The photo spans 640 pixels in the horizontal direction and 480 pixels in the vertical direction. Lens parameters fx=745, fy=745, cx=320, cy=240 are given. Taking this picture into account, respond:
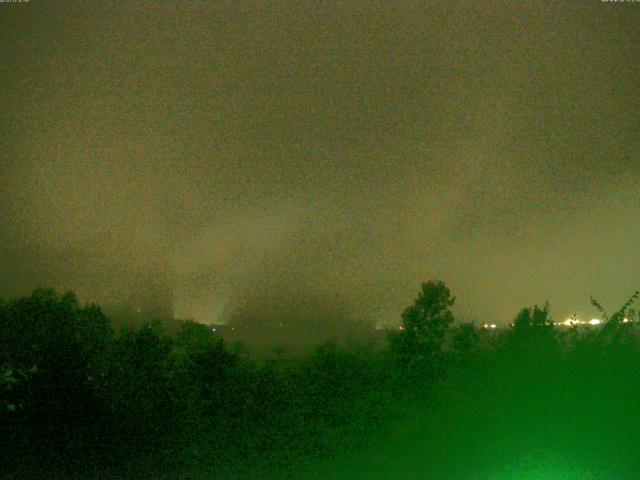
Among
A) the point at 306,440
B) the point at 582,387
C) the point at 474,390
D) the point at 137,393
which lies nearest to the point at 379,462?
the point at 306,440

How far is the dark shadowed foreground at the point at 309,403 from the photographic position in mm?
10141

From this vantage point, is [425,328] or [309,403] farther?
[425,328]

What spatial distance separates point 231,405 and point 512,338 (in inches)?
188

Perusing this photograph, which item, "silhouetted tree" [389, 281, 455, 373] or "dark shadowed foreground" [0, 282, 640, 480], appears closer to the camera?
"dark shadowed foreground" [0, 282, 640, 480]

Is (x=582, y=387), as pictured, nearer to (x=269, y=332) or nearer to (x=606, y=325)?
(x=606, y=325)

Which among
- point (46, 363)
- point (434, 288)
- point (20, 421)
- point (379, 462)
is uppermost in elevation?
point (434, 288)

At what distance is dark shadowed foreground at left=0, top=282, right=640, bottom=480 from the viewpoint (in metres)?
10.1

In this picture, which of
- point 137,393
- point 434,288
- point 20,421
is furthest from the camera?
point 434,288

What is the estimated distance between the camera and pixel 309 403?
11602 millimetres

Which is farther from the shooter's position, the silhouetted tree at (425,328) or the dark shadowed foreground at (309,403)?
the silhouetted tree at (425,328)

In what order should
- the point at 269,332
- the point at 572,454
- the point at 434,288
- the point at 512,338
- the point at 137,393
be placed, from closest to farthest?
the point at 572,454
the point at 137,393
the point at 512,338
the point at 434,288
the point at 269,332

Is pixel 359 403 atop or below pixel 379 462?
atop

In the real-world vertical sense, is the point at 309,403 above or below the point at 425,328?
below

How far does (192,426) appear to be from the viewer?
1106 centimetres
